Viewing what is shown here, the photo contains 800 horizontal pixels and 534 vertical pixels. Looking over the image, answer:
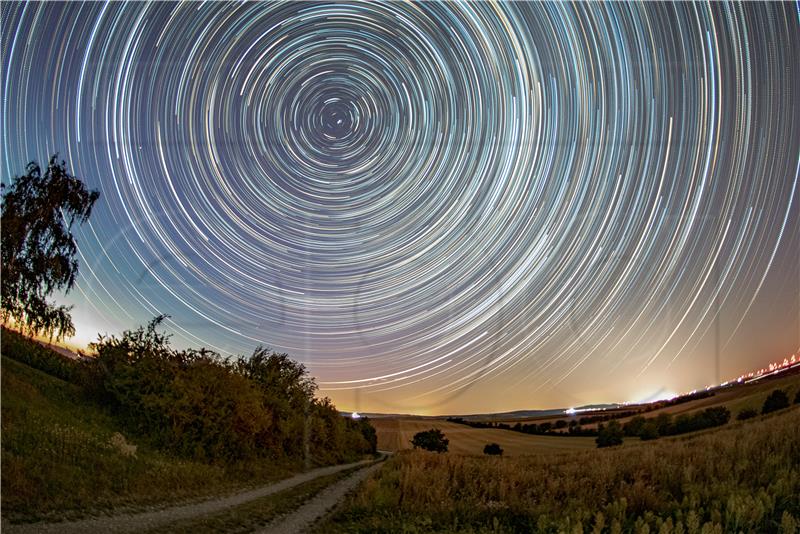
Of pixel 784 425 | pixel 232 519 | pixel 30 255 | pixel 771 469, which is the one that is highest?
pixel 30 255

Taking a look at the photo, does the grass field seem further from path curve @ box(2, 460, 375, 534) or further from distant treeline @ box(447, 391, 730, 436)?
path curve @ box(2, 460, 375, 534)

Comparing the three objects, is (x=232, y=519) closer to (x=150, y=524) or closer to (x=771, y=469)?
(x=150, y=524)

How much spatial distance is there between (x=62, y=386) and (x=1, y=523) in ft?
55.6

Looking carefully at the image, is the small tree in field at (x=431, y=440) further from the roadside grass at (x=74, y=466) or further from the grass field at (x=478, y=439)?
the roadside grass at (x=74, y=466)

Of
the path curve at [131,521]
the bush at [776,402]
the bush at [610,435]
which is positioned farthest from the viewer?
the bush at [610,435]

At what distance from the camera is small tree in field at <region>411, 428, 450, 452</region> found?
30013 mm

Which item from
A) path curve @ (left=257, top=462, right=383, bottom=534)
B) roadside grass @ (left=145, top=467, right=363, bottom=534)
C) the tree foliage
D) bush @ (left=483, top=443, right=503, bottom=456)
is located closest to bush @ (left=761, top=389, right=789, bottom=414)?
bush @ (left=483, top=443, right=503, bottom=456)

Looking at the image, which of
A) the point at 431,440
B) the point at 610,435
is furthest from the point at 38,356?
the point at 610,435

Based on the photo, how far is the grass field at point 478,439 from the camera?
24.0m

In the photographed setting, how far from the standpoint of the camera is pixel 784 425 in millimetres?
13688

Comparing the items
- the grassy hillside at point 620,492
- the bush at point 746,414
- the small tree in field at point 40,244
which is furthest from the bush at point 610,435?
the small tree in field at point 40,244

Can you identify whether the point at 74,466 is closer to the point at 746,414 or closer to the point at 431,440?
the point at 431,440

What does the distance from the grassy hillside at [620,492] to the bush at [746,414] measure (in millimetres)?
1388

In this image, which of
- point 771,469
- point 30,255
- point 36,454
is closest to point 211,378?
point 30,255
